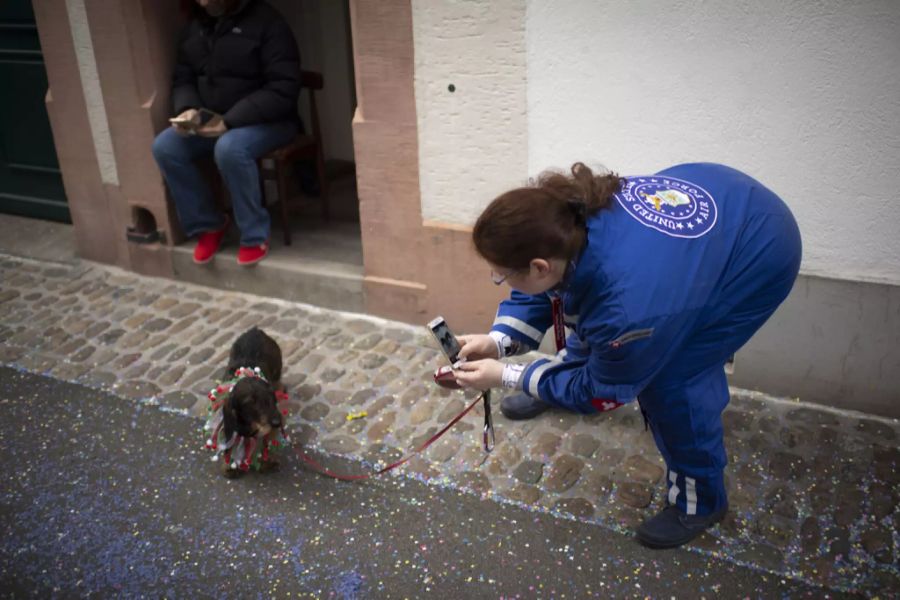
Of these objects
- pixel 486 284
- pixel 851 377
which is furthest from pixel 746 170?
pixel 486 284

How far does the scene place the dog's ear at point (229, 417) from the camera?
12.0 feet

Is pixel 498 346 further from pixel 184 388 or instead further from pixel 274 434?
pixel 184 388

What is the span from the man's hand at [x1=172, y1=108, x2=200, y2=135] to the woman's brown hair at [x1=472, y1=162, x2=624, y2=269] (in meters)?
3.40

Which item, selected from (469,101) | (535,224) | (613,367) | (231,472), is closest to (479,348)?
(613,367)

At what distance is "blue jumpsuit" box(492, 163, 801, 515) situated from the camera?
8.59 ft

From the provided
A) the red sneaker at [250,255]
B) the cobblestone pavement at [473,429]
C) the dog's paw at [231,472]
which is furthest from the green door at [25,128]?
the dog's paw at [231,472]

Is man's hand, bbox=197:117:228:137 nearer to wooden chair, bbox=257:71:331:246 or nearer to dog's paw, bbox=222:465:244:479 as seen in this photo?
wooden chair, bbox=257:71:331:246

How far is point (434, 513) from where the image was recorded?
364 centimetres

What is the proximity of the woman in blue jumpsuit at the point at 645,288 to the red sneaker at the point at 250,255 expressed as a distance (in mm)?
→ 2879

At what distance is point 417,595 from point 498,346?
3.40ft

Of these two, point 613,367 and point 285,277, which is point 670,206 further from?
point 285,277

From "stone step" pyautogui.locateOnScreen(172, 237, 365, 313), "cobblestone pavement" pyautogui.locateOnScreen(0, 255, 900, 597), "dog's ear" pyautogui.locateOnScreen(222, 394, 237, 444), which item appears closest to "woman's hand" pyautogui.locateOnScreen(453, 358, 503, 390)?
"cobblestone pavement" pyautogui.locateOnScreen(0, 255, 900, 597)

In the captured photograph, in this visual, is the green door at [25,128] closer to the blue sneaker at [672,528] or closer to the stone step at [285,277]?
the stone step at [285,277]

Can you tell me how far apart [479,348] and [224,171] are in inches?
117
